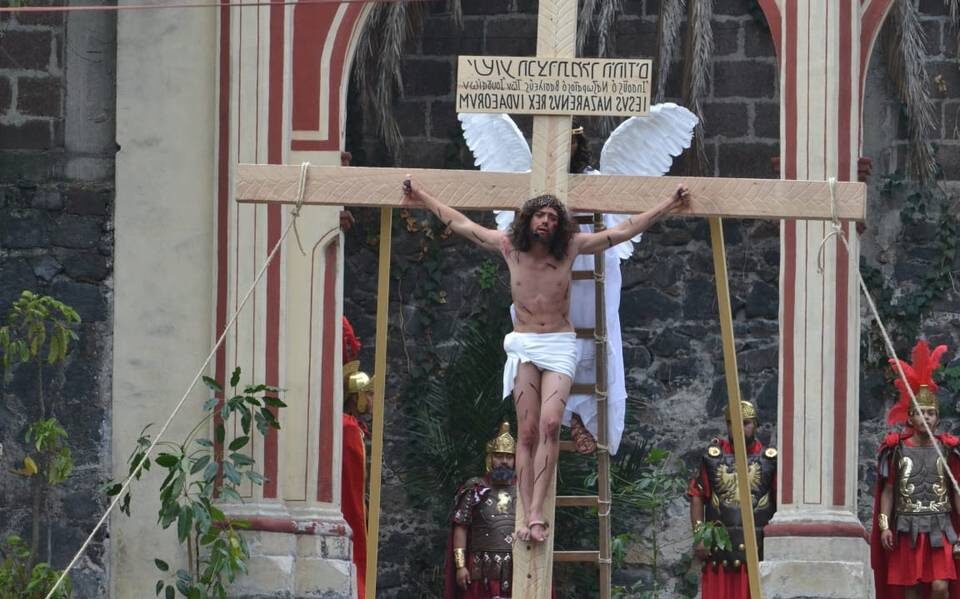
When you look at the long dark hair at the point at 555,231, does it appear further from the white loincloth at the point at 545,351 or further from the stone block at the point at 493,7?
the stone block at the point at 493,7

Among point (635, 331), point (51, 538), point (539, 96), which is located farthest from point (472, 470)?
point (539, 96)

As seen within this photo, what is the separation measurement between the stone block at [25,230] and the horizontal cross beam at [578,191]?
4.15 meters

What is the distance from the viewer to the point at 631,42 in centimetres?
1529

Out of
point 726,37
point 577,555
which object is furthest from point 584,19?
point 577,555

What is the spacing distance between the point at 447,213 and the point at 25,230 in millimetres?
4582

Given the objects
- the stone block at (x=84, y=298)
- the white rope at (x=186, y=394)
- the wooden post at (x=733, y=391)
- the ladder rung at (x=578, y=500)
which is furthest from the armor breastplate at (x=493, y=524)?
the wooden post at (x=733, y=391)

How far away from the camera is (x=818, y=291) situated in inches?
498

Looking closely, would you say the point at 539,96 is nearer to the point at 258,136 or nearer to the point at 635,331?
the point at 258,136

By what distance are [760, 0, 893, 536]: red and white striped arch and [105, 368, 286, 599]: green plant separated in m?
2.44

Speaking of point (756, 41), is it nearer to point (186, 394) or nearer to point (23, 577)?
point (23, 577)

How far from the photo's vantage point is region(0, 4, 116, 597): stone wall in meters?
13.4

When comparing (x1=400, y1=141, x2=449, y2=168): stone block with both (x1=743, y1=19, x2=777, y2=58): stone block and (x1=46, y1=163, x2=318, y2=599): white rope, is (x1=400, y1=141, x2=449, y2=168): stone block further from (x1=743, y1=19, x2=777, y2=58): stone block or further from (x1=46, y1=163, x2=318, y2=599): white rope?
(x1=46, y1=163, x2=318, y2=599): white rope

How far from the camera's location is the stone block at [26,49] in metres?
13.7

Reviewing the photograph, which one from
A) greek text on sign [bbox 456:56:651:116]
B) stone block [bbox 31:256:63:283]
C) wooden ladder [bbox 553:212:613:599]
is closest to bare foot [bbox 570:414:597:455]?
wooden ladder [bbox 553:212:613:599]
